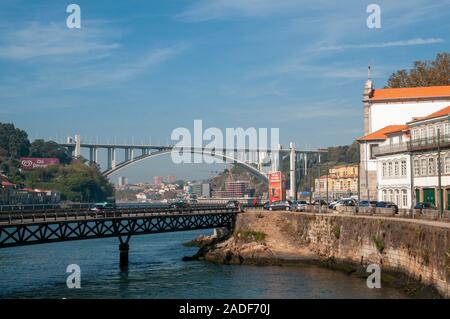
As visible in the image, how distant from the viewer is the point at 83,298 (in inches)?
1469

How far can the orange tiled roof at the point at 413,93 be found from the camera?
74.8 m

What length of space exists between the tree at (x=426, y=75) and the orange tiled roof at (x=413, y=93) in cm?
1428

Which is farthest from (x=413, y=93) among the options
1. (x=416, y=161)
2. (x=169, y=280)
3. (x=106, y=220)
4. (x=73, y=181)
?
(x=73, y=181)

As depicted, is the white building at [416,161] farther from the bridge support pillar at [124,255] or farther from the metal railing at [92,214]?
the bridge support pillar at [124,255]

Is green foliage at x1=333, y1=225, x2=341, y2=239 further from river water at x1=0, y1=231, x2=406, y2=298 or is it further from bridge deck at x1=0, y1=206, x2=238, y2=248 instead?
bridge deck at x1=0, y1=206, x2=238, y2=248

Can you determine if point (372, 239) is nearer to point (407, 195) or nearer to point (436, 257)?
point (436, 257)

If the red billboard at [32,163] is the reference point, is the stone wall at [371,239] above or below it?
below

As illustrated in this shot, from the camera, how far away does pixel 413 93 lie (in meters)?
76.6

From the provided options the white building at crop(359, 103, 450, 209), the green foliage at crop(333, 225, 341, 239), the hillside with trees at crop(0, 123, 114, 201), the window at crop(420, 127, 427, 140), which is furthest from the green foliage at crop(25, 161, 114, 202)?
the green foliage at crop(333, 225, 341, 239)

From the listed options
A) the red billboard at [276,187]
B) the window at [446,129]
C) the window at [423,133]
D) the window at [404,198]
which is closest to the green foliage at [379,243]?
the window at [446,129]

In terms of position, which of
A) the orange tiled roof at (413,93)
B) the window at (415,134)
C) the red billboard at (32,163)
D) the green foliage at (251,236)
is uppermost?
the orange tiled roof at (413,93)

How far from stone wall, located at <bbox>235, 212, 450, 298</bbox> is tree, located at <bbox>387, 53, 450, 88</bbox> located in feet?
141

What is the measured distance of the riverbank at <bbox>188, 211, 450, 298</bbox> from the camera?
110 ft
